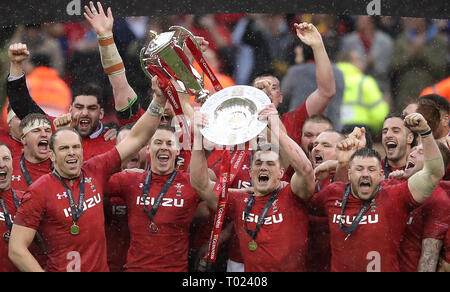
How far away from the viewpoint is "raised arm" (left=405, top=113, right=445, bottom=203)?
539 cm

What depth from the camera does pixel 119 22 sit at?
8.53 m

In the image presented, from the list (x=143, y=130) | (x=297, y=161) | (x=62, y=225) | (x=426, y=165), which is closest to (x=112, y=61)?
(x=143, y=130)

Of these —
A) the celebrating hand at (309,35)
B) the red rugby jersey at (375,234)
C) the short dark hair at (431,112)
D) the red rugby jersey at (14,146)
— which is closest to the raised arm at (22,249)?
the red rugby jersey at (14,146)

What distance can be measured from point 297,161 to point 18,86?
221 cm

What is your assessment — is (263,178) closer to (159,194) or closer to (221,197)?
(221,197)

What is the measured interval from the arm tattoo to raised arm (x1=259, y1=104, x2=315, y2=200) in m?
0.75

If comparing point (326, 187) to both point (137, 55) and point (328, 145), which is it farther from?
point (137, 55)

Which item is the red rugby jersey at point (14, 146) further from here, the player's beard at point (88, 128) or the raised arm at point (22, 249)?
the raised arm at point (22, 249)

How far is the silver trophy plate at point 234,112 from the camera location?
5398 mm

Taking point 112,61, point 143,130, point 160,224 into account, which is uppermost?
point 112,61

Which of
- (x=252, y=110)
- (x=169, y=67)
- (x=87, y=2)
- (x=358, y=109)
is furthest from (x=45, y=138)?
(x=358, y=109)

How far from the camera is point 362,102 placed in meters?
8.66

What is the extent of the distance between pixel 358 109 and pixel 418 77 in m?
0.59
